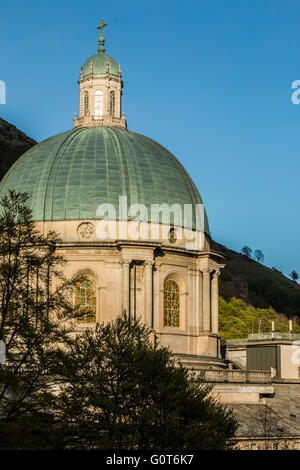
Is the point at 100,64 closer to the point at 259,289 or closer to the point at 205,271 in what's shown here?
the point at 205,271

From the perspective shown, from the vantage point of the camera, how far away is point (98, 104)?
214ft

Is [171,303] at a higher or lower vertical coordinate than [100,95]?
lower

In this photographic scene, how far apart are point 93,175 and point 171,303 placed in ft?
31.7

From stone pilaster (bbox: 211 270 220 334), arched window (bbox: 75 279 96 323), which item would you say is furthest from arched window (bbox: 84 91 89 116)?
stone pilaster (bbox: 211 270 220 334)

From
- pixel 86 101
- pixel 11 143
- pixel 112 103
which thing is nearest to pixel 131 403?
pixel 112 103

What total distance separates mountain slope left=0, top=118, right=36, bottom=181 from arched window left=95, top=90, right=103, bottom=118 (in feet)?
231

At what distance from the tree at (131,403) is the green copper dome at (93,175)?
20.5 metres

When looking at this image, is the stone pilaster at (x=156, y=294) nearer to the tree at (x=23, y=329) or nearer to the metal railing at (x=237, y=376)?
the metal railing at (x=237, y=376)

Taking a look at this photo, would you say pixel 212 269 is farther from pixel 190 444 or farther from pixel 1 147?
pixel 1 147

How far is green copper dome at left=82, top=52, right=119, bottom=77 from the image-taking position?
65438mm

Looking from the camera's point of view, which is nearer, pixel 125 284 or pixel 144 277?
pixel 125 284

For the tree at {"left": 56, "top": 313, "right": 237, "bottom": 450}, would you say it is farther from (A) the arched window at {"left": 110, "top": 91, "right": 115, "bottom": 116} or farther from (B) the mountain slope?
(B) the mountain slope
